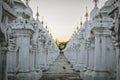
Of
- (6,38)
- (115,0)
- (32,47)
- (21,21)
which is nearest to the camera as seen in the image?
(115,0)

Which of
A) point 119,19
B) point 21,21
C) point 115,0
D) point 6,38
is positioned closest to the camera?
point 119,19

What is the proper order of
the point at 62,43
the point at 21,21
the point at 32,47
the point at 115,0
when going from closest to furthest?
1. the point at 115,0
2. the point at 21,21
3. the point at 32,47
4. the point at 62,43

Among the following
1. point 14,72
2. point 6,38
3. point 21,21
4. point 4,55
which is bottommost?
point 14,72

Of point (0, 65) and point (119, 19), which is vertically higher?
point (119, 19)

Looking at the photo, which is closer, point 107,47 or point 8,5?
point 8,5

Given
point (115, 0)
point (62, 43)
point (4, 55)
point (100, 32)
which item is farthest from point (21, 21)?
point (62, 43)

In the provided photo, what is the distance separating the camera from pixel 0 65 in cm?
1085

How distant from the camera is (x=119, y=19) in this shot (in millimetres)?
9594

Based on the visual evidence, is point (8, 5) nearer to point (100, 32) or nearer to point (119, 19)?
point (119, 19)

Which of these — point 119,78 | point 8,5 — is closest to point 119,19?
point 119,78

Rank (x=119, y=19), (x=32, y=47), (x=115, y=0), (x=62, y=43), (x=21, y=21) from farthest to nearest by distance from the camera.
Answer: (x=62, y=43) < (x=32, y=47) < (x=21, y=21) < (x=115, y=0) < (x=119, y=19)

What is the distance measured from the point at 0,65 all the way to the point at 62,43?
151200 mm

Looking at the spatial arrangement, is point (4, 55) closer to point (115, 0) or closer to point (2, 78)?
point (2, 78)

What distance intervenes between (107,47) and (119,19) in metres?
7.70
